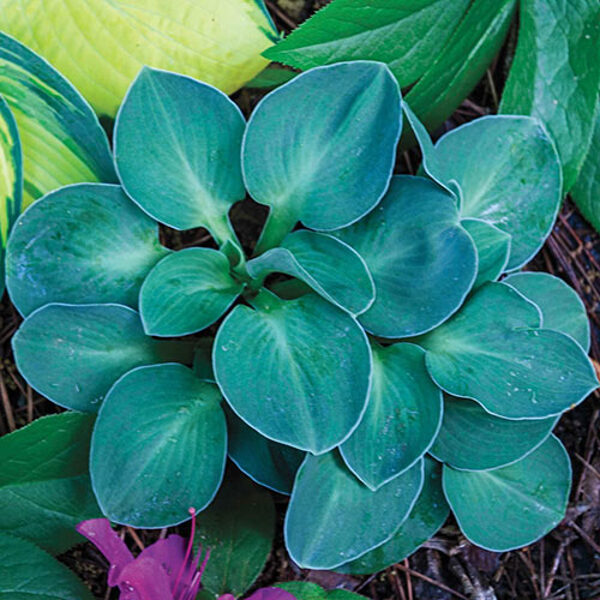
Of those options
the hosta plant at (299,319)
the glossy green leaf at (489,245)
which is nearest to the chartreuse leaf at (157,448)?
the hosta plant at (299,319)

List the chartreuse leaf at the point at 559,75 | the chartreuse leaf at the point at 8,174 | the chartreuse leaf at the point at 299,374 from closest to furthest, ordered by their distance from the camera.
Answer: the chartreuse leaf at the point at 299,374 < the chartreuse leaf at the point at 8,174 < the chartreuse leaf at the point at 559,75

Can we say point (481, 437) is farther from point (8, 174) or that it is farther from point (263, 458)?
point (8, 174)

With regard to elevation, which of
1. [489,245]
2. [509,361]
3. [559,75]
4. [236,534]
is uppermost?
[559,75]

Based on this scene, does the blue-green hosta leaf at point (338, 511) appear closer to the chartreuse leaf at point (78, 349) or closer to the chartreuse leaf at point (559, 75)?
the chartreuse leaf at point (78, 349)

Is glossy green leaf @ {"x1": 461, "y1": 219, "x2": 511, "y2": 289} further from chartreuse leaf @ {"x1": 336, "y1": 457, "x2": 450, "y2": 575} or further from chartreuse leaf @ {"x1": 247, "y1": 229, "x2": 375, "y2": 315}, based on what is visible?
chartreuse leaf @ {"x1": 336, "y1": 457, "x2": 450, "y2": 575}

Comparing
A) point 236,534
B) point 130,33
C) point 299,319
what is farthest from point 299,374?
point 130,33

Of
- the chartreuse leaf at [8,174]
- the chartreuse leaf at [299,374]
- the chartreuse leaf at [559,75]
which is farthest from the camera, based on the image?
the chartreuse leaf at [559,75]
